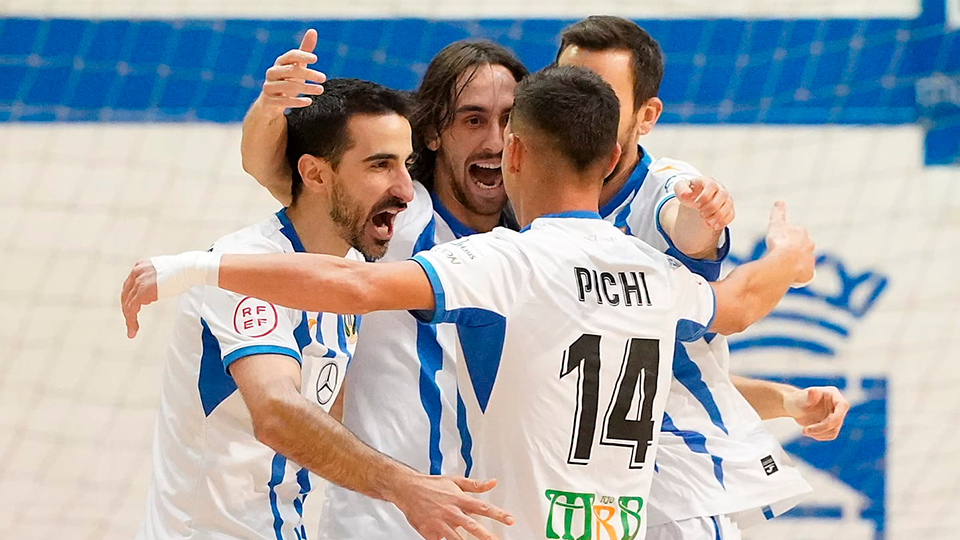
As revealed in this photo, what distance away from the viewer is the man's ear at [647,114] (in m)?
3.34

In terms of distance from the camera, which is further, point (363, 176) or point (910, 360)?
point (910, 360)

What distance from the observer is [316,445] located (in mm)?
2668

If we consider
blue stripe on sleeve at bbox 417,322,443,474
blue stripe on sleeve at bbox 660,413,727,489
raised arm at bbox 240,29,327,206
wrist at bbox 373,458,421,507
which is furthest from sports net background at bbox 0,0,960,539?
wrist at bbox 373,458,421,507

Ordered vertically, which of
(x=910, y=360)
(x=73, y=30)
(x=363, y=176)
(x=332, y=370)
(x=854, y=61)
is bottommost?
(x=332, y=370)

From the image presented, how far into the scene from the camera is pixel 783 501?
123 inches

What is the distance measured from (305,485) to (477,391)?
2.76 feet

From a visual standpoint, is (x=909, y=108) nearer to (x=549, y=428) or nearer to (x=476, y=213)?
(x=476, y=213)

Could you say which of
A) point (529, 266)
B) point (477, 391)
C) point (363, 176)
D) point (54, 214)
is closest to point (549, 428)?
point (477, 391)

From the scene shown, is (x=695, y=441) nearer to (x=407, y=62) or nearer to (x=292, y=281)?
(x=292, y=281)

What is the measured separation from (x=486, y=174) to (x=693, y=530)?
4.17 feet

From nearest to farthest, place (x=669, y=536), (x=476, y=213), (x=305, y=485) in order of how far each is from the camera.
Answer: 1. (x=669, y=536)
2. (x=305, y=485)
3. (x=476, y=213)

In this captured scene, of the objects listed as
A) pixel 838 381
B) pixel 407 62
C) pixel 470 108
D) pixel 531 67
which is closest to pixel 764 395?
pixel 470 108

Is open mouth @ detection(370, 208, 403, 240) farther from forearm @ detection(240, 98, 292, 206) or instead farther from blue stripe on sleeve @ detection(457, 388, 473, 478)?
blue stripe on sleeve @ detection(457, 388, 473, 478)

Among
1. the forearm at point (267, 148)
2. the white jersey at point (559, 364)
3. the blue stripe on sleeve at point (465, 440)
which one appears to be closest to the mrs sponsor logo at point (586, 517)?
the white jersey at point (559, 364)
